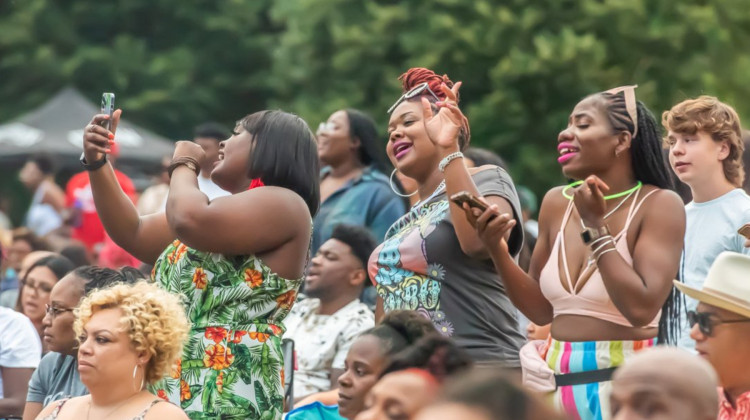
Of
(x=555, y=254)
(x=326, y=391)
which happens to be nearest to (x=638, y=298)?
(x=555, y=254)

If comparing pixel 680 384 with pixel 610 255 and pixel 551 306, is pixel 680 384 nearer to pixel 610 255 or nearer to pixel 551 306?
pixel 610 255

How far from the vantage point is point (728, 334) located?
4680 millimetres

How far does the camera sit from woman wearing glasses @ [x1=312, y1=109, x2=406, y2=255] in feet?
28.3

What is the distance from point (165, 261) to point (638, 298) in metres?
1.92

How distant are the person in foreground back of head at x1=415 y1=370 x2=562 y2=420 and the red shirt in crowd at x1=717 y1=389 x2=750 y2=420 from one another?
1.97 meters

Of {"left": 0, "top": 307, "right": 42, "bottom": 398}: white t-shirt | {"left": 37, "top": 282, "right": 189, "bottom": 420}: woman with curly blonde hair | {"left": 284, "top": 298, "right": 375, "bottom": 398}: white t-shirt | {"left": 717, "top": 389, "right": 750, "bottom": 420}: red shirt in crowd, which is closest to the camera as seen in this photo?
{"left": 717, "top": 389, "right": 750, "bottom": 420}: red shirt in crowd

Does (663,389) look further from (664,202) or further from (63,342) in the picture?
(63,342)

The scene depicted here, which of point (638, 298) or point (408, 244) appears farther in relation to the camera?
point (408, 244)

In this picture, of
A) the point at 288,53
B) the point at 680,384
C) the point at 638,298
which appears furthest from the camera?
the point at 288,53

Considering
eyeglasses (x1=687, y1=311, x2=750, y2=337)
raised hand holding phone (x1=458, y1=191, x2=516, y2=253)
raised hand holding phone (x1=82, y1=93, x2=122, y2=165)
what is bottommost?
eyeglasses (x1=687, y1=311, x2=750, y2=337)

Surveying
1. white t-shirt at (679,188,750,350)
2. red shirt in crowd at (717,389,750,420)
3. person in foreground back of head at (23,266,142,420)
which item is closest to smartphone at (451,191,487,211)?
red shirt in crowd at (717,389,750,420)

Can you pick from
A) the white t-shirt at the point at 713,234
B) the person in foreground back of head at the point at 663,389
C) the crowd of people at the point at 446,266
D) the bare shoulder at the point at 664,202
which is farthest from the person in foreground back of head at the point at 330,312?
the person in foreground back of head at the point at 663,389

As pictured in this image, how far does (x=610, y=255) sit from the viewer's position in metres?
4.92

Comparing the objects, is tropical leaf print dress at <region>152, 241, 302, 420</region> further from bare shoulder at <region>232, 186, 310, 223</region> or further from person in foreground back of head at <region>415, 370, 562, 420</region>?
person in foreground back of head at <region>415, 370, 562, 420</region>
